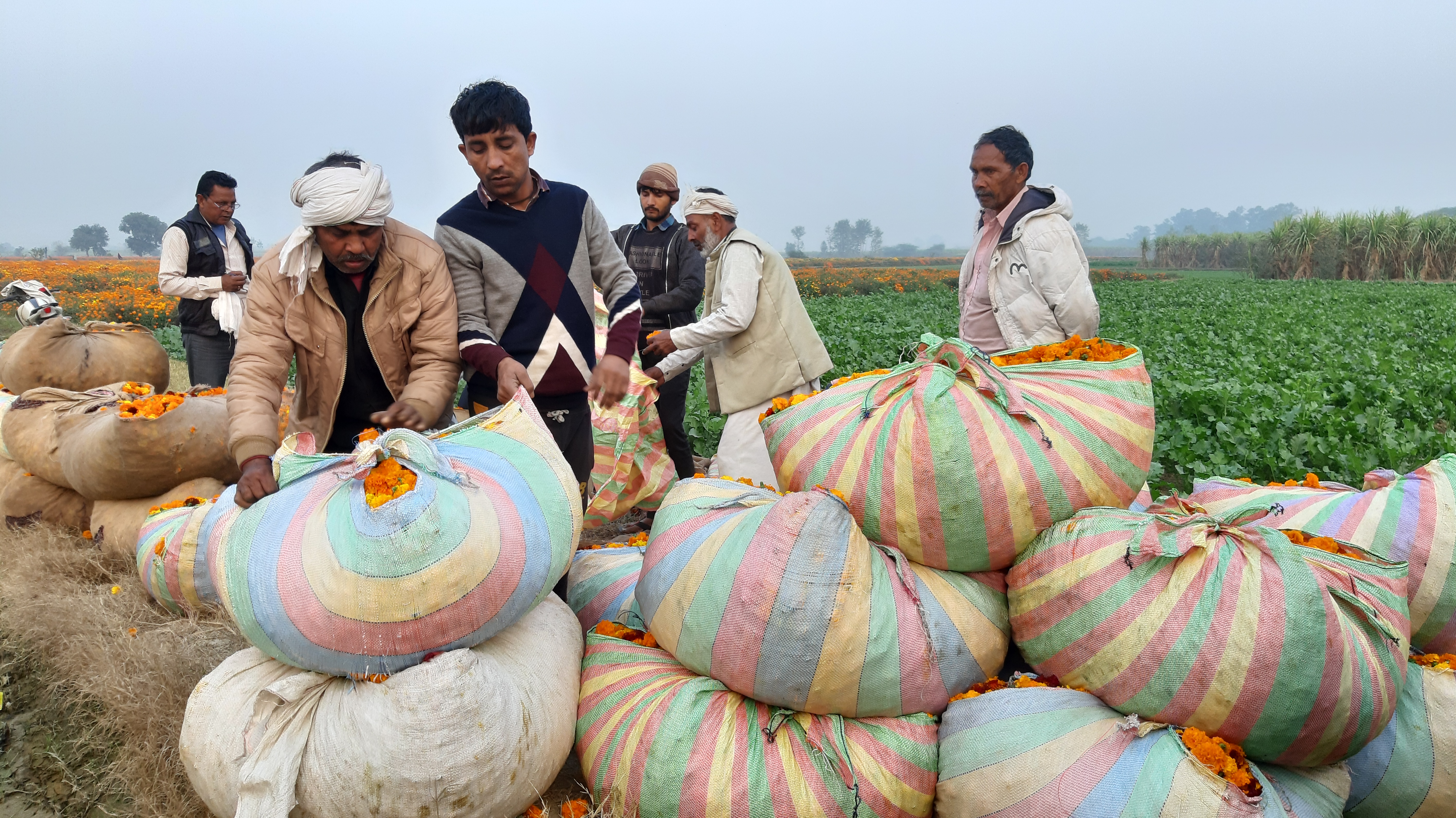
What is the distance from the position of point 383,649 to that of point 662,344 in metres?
2.38

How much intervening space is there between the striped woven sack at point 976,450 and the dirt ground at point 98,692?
3.41ft

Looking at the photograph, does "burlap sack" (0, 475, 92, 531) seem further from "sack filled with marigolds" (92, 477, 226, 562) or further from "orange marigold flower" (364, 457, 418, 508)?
"orange marigold flower" (364, 457, 418, 508)

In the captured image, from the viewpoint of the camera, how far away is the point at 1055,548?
6.01ft

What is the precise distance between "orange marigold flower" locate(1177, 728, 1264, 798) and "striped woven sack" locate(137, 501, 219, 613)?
9.54 feet

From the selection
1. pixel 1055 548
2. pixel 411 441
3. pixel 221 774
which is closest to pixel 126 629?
pixel 221 774

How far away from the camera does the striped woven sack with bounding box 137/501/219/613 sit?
2859mm

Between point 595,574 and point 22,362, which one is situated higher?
point 22,362

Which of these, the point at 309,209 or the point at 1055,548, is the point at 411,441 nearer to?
the point at 309,209

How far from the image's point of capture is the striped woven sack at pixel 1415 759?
68.1 inches

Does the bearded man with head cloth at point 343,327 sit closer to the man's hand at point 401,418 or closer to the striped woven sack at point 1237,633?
the man's hand at point 401,418

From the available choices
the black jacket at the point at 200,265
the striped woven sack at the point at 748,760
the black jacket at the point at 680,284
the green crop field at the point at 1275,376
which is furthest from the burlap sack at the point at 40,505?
the green crop field at the point at 1275,376

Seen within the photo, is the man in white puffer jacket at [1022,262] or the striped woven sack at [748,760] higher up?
the man in white puffer jacket at [1022,262]

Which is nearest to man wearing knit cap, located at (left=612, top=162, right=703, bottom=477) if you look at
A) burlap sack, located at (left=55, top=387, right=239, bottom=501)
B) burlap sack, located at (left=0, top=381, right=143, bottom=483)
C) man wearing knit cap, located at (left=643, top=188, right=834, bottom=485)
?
man wearing knit cap, located at (left=643, top=188, right=834, bottom=485)

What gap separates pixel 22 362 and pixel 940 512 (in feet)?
16.6
